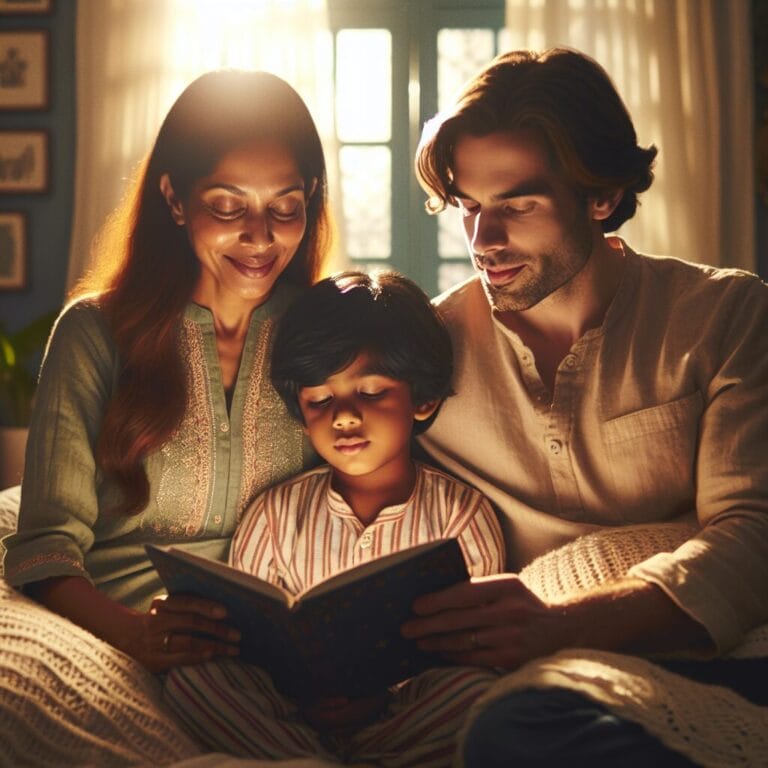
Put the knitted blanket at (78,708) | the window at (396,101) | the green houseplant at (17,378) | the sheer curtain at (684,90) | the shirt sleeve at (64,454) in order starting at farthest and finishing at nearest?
the window at (396,101) < the sheer curtain at (684,90) < the green houseplant at (17,378) < the shirt sleeve at (64,454) < the knitted blanket at (78,708)

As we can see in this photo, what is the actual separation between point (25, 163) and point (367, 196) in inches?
59.1

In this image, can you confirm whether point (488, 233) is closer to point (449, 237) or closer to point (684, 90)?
point (449, 237)

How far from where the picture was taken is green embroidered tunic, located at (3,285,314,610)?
67.3 inches

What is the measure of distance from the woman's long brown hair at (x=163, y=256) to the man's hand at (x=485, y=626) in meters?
0.58

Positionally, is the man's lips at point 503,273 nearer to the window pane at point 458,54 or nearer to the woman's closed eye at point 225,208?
the woman's closed eye at point 225,208

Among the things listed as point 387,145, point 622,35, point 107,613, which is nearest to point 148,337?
point 107,613

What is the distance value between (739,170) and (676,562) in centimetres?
337

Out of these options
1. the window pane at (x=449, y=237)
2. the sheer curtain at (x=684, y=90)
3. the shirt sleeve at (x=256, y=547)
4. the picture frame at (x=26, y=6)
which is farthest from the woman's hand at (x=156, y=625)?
the picture frame at (x=26, y=6)

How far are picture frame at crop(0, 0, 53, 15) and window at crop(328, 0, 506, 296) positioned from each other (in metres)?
1.24

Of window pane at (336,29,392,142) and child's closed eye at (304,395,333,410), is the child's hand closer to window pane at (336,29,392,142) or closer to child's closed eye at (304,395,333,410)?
child's closed eye at (304,395,333,410)

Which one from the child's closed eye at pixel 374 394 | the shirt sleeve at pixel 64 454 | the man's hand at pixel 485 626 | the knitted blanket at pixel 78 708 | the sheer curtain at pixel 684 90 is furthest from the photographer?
the sheer curtain at pixel 684 90

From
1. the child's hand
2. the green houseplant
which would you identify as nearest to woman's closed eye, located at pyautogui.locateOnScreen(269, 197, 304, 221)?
the child's hand

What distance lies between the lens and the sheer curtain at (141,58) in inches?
179

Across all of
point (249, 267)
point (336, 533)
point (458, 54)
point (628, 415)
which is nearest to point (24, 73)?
point (458, 54)
